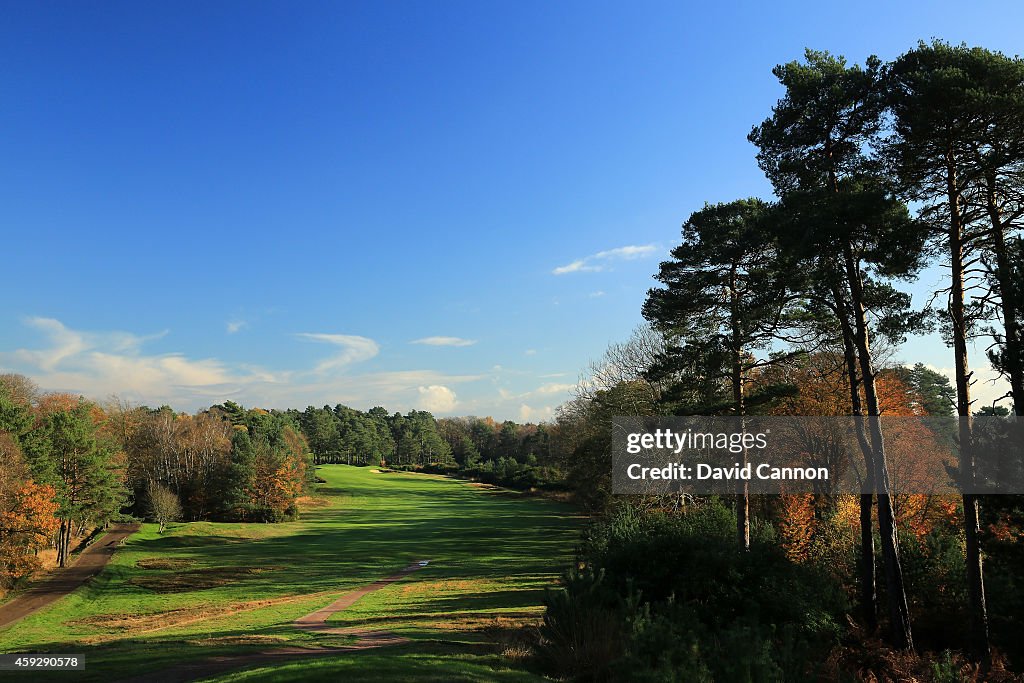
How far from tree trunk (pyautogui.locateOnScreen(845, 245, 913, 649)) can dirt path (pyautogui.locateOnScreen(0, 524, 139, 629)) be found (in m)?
40.2

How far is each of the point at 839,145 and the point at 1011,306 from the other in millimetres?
7622

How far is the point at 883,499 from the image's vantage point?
54.0 ft

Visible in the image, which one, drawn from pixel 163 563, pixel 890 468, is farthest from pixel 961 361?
pixel 163 563

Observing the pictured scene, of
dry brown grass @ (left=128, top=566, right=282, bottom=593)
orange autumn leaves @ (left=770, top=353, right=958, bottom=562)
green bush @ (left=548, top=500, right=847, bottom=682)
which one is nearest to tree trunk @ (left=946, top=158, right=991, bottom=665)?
green bush @ (left=548, top=500, right=847, bottom=682)

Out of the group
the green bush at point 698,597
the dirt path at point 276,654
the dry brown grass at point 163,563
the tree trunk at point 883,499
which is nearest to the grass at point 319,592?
the dry brown grass at point 163,563

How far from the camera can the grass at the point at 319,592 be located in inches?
482

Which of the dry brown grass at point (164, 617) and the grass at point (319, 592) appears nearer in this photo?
the grass at point (319, 592)

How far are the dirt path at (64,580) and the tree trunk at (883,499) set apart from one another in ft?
132

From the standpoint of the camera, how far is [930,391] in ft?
180

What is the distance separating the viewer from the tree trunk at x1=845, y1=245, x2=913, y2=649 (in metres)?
15.9

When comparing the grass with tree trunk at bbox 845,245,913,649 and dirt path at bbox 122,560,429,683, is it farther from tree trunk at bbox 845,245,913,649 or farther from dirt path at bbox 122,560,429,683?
tree trunk at bbox 845,245,913,649

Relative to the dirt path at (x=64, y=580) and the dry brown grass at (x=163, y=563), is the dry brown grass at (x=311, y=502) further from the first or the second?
the dry brown grass at (x=163, y=563)

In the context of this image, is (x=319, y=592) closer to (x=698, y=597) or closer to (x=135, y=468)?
(x=698, y=597)

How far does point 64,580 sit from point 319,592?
2078 centimetres
